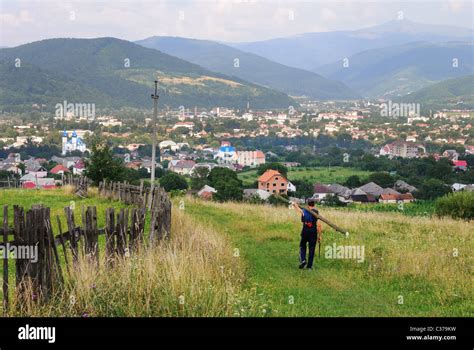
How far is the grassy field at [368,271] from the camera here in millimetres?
9023

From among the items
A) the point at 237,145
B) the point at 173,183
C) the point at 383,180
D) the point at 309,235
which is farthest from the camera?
the point at 237,145

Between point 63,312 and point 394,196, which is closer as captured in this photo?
point 63,312

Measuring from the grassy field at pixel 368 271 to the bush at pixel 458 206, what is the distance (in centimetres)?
613

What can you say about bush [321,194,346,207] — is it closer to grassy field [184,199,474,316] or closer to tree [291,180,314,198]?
tree [291,180,314,198]

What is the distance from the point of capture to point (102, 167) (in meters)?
31.4

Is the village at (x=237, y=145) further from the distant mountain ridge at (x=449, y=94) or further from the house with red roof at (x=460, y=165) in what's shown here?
the distant mountain ridge at (x=449, y=94)

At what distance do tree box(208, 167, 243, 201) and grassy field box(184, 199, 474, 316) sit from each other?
21.4 m

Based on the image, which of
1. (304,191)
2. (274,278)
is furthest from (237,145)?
(274,278)

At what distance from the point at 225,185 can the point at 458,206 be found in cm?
2013

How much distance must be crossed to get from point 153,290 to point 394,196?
39.5 meters

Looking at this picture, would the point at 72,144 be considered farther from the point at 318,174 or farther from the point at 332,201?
the point at 332,201
